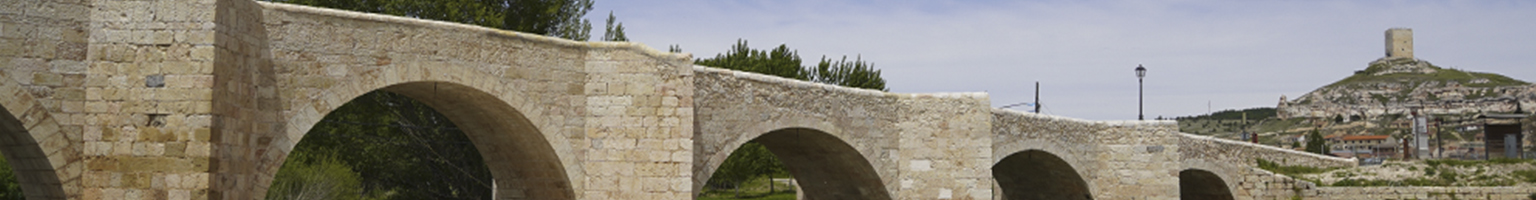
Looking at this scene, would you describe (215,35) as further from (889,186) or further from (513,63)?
(889,186)

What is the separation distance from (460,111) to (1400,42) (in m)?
106

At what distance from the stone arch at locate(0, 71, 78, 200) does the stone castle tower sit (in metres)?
110

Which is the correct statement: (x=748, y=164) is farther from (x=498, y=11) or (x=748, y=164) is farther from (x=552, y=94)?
(x=552, y=94)

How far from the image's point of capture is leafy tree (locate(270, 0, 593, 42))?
21.8m

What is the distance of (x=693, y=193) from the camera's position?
604 inches

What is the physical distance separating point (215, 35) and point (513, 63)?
10.9 ft

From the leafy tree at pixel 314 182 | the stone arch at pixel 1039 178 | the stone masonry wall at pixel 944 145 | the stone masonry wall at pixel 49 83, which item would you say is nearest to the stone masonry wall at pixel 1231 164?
the stone arch at pixel 1039 178

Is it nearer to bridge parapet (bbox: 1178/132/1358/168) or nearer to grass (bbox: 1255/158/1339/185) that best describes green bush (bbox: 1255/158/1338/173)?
grass (bbox: 1255/158/1339/185)

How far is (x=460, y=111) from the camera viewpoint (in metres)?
14.5

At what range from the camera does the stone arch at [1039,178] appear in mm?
22391

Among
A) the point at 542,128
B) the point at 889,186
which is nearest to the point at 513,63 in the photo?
the point at 542,128

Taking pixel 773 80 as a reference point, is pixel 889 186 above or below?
below

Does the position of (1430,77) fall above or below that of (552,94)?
above

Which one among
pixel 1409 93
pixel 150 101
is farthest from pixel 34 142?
pixel 1409 93
